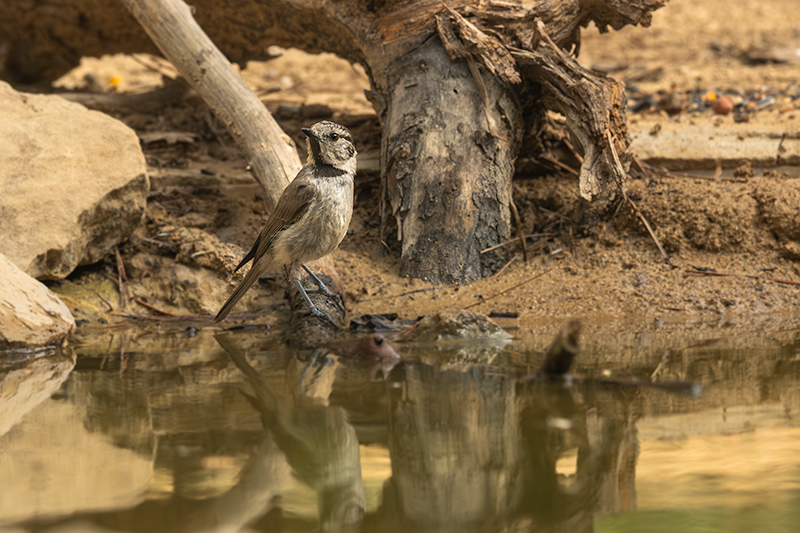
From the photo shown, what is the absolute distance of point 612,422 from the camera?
8.25ft

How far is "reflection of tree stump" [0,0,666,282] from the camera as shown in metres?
4.56

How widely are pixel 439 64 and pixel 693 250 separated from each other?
2052mm

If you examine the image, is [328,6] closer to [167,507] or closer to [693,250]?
[693,250]

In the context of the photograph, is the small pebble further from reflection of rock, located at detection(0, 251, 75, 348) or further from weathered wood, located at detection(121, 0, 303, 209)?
reflection of rock, located at detection(0, 251, 75, 348)

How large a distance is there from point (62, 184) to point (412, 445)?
3.34 meters

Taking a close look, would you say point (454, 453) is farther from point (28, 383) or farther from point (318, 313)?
point (28, 383)

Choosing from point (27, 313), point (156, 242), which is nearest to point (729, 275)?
point (156, 242)

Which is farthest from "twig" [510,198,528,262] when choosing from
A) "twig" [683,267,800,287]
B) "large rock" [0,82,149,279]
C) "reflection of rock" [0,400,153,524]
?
"reflection of rock" [0,400,153,524]

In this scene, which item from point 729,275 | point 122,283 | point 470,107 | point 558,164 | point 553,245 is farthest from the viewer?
point 558,164

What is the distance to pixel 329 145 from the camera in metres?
4.19

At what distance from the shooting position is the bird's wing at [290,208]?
4.12 metres

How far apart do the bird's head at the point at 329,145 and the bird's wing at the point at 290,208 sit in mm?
110

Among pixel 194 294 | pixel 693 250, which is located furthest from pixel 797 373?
pixel 194 294

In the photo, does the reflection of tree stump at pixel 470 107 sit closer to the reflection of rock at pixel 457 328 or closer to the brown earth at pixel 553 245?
the brown earth at pixel 553 245
